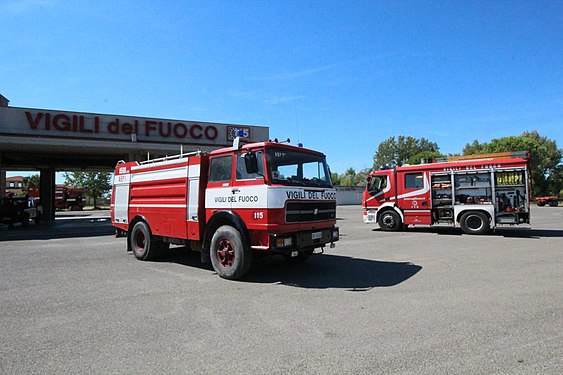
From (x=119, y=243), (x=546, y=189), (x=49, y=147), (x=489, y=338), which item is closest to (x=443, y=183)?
(x=489, y=338)

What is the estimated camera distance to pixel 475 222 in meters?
14.1

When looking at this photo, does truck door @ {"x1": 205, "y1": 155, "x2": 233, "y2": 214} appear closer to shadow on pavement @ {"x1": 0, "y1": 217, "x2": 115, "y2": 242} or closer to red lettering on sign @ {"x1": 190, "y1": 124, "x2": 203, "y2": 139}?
shadow on pavement @ {"x1": 0, "y1": 217, "x2": 115, "y2": 242}

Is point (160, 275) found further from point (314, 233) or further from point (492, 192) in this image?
point (492, 192)

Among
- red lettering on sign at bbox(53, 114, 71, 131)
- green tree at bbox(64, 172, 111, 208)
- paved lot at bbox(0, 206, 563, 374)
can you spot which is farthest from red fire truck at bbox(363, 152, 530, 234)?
green tree at bbox(64, 172, 111, 208)

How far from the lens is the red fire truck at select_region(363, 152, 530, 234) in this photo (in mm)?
13570

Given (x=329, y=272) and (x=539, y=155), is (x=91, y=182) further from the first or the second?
(x=539, y=155)

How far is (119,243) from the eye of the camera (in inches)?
499

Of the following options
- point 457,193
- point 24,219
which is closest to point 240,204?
point 457,193

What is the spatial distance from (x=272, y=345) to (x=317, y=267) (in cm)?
430

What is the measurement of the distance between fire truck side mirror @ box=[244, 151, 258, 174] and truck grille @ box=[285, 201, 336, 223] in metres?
0.90

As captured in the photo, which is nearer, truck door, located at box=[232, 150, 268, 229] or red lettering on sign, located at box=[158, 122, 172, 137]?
truck door, located at box=[232, 150, 268, 229]

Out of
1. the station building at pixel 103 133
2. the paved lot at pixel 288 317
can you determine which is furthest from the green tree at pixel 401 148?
the paved lot at pixel 288 317

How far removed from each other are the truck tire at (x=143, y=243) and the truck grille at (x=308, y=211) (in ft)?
13.4

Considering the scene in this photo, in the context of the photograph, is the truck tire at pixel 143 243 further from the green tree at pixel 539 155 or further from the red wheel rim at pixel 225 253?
the green tree at pixel 539 155
